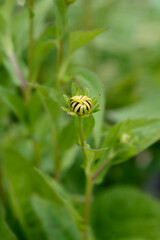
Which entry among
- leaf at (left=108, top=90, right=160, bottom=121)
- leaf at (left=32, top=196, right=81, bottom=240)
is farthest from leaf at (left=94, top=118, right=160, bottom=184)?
leaf at (left=108, top=90, right=160, bottom=121)

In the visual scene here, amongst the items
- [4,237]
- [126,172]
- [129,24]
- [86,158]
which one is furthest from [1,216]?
[129,24]

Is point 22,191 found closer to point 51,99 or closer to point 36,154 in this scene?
point 36,154

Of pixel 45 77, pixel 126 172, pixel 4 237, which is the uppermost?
pixel 45 77

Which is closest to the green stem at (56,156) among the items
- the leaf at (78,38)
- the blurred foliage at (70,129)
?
the blurred foliage at (70,129)

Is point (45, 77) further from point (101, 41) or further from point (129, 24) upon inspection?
point (129, 24)

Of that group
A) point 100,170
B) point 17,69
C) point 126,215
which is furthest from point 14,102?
point 126,215

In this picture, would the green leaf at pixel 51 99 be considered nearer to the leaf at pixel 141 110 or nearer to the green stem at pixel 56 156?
the green stem at pixel 56 156
